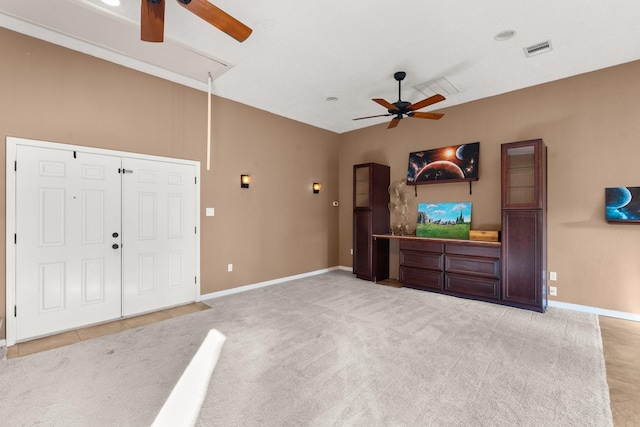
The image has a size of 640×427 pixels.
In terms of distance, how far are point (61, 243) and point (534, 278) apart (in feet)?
19.5

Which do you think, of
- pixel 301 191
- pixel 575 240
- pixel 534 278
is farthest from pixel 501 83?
pixel 301 191

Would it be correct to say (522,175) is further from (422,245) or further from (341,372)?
(341,372)

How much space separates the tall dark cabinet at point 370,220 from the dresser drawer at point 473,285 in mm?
1405

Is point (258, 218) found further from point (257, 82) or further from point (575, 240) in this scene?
point (575, 240)

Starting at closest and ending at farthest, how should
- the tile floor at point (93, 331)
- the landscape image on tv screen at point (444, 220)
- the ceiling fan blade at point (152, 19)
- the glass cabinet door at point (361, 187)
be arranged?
the ceiling fan blade at point (152, 19) → the tile floor at point (93, 331) → the landscape image on tv screen at point (444, 220) → the glass cabinet door at point (361, 187)

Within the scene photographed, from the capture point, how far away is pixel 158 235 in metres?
4.16

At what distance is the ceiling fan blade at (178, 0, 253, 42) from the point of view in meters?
2.05

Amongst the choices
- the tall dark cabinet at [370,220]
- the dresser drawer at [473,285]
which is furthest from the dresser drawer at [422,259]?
the tall dark cabinet at [370,220]

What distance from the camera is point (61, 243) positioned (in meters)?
3.38

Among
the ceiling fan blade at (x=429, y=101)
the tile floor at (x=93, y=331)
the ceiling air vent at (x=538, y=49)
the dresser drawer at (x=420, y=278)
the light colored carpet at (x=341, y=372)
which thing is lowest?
the tile floor at (x=93, y=331)

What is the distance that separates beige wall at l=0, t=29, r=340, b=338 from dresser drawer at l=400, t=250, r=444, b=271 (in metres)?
1.98

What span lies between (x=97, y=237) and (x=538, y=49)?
18.9 feet

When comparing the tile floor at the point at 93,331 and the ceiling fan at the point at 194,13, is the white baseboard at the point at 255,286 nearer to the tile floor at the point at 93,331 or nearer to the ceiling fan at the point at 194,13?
the tile floor at the point at 93,331

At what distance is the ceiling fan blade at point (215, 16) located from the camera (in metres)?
2.05
